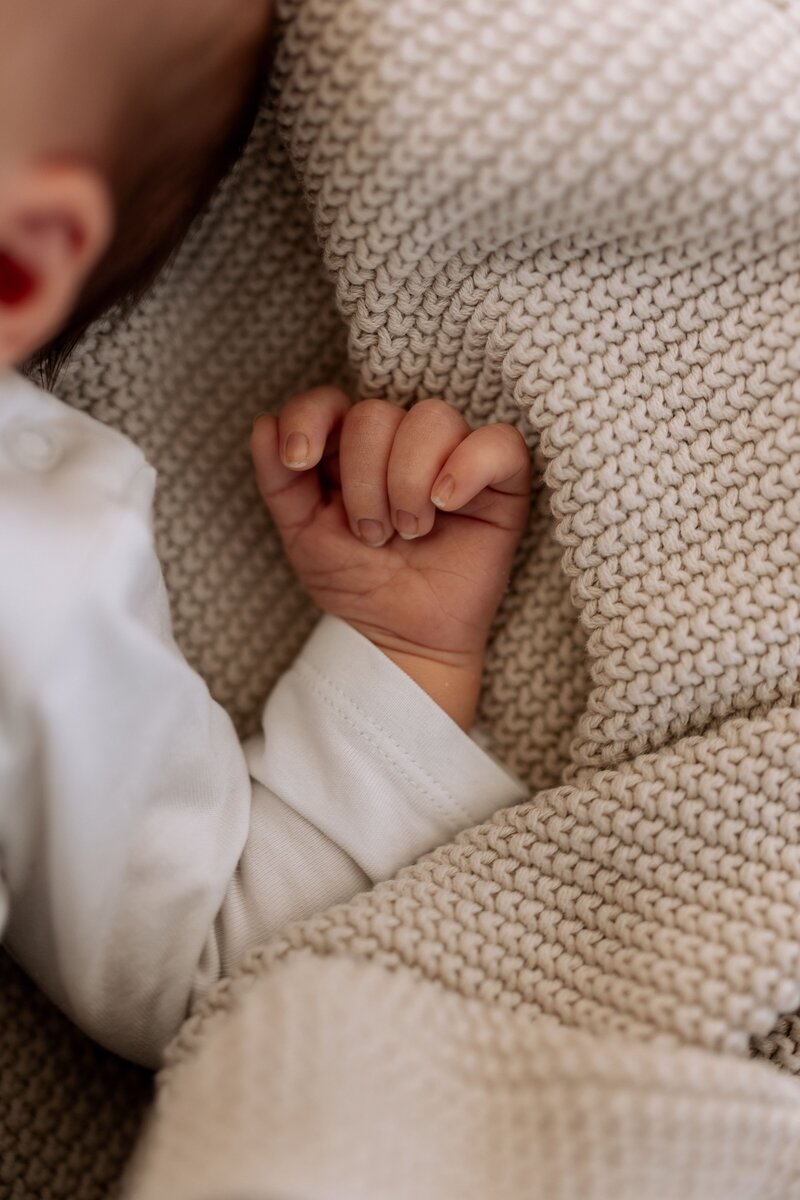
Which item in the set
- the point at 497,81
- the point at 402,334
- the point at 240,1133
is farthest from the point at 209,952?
the point at 497,81

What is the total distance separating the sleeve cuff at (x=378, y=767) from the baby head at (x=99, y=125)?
0.31m

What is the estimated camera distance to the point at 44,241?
58 centimetres

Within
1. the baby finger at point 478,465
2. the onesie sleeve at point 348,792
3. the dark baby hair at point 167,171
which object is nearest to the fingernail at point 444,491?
the baby finger at point 478,465

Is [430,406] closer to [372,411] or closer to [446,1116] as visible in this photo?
[372,411]

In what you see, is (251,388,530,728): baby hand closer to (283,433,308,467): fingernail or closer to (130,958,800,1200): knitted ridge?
(283,433,308,467): fingernail

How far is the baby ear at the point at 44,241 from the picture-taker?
557 millimetres

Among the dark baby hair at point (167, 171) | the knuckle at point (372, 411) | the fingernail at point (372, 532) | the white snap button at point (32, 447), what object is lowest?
the fingernail at point (372, 532)

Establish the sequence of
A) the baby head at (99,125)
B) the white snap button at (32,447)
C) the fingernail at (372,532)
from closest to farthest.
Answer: the baby head at (99,125) → the white snap button at (32,447) → the fingernail at (372,532)

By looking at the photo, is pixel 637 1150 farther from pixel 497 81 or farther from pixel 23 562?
pixel 497 81

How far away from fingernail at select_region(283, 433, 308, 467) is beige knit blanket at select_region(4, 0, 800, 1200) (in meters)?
0.07

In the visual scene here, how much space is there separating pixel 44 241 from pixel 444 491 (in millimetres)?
274

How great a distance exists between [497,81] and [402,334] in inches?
6.7

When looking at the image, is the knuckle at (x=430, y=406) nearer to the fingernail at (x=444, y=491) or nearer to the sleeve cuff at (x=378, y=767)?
the fingernail at (x=444, y=491)

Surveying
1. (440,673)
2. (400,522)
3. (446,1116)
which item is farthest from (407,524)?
(446,1116)
